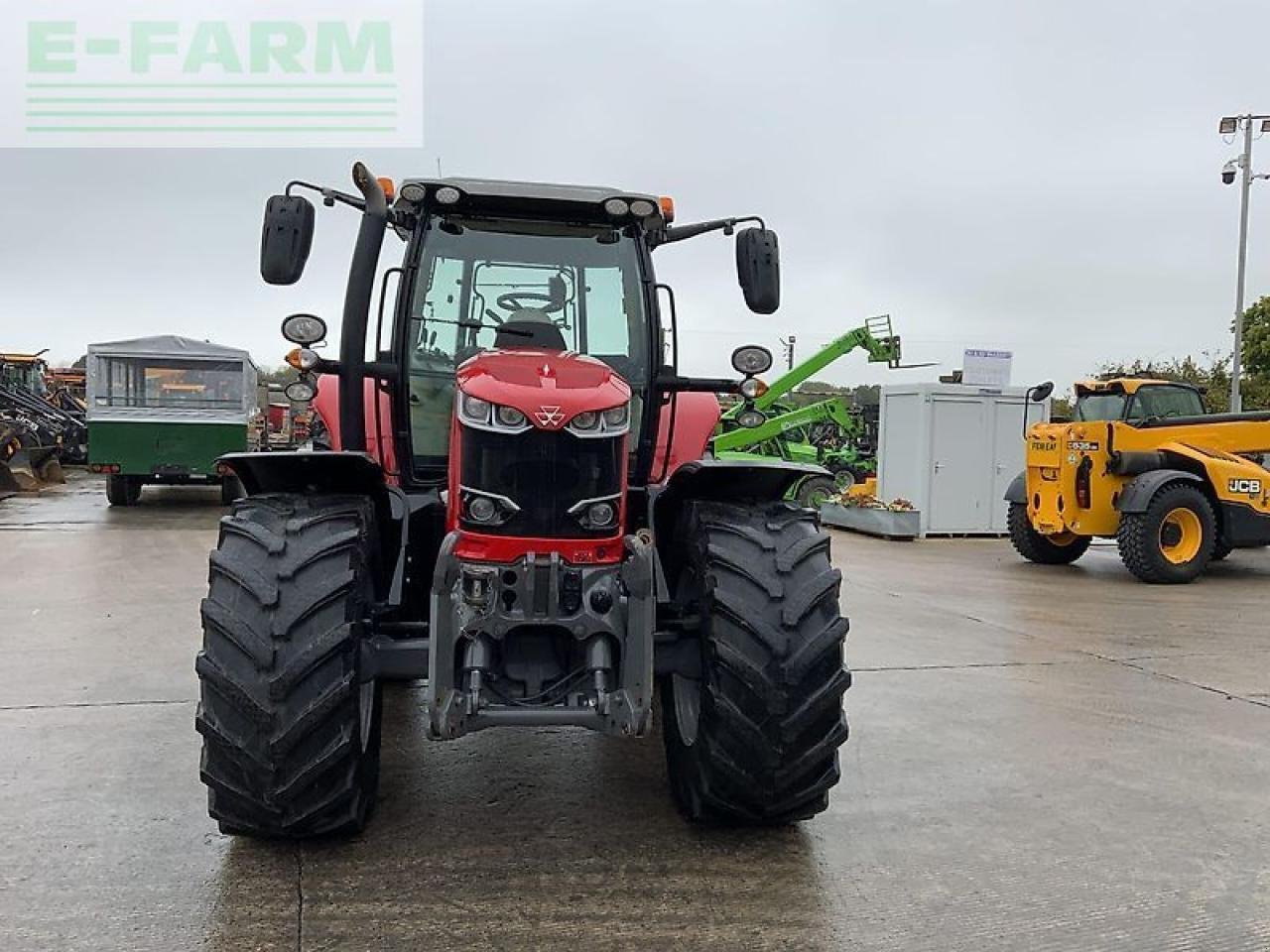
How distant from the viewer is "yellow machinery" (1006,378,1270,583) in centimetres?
1069

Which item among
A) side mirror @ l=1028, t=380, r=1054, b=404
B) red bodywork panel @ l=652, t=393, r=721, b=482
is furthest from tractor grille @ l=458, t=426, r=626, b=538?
side mirror @ l=1028, t=380, r=1054, b=404

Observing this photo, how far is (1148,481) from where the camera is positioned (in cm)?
1073

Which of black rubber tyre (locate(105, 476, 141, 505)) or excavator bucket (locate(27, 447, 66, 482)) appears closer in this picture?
black rubber tyre (locate(105, 476, 141, 505))

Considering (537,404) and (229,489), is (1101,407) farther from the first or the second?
(229,489)

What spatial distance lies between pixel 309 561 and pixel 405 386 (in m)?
0.95

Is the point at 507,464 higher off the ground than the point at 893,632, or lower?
higher

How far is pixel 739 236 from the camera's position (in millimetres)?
4309

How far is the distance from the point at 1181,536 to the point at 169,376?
13.8 meters

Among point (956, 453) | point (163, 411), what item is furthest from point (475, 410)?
point (163, 411)

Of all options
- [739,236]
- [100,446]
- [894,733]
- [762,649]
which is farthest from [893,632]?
[100,446]

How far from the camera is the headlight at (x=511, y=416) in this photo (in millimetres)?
3160

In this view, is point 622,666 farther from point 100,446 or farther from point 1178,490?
point 100,446

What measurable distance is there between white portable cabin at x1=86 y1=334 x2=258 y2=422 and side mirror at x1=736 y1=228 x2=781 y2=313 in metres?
13.3

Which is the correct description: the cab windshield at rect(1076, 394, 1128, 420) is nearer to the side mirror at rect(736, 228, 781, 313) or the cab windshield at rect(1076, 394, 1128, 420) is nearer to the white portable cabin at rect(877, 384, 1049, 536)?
the white portable cabin at rect(877, 384, 1049, 536)
